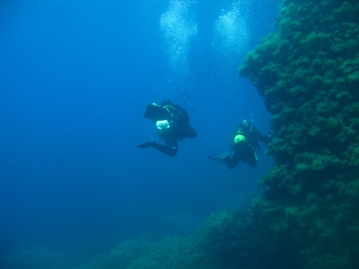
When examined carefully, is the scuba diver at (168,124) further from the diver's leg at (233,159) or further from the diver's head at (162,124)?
the diver's leg at (233,159)

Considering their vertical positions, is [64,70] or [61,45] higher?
[64,70]

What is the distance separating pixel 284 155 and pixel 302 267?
247 centimetres

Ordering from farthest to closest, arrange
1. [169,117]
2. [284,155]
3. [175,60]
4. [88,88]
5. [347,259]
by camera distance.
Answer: [175,60], [88,88], [169,117], [284,155], [347,259]

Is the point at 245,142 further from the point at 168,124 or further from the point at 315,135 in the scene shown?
the point at 315,135

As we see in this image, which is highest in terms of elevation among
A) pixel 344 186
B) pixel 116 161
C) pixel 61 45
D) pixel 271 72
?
pixel 61 45

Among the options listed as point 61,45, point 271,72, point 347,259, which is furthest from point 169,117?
point 61,45

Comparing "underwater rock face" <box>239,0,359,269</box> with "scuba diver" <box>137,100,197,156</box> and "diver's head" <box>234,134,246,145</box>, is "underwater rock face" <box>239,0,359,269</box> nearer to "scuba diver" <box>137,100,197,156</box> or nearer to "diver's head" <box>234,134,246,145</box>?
"diver's head" <box>234,134,246,145</box>

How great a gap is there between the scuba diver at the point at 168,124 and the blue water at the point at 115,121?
4358mm

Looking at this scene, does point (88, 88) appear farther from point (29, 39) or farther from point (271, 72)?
point (271, 72)

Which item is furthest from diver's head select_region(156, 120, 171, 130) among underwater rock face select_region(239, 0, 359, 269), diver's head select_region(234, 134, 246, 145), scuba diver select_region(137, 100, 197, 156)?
underwater rock face select_region(239, 0, 359, 269)

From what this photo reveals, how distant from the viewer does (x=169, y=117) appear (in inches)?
340

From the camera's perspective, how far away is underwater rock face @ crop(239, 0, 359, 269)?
18.3 feet

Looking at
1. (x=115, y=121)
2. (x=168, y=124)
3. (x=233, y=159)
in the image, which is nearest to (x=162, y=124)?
(x=168, y=124)

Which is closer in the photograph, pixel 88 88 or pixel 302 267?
pixel 302 267
